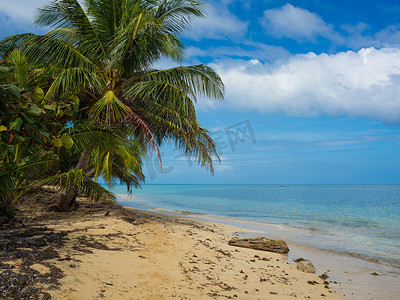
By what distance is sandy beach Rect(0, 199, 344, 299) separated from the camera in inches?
135

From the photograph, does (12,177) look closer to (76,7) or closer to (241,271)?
(241,271)

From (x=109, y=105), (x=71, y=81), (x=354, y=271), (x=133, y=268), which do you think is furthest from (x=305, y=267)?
(x=71, y=81)

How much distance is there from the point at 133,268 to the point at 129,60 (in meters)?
6.93

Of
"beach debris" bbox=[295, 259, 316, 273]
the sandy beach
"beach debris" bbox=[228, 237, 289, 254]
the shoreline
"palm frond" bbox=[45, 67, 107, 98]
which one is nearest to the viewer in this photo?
the sandy beach

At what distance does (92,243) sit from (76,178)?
1353 mm

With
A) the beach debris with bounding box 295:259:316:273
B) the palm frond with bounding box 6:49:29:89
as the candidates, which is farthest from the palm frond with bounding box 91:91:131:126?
the beach debris with bounding box 295:259:316:273

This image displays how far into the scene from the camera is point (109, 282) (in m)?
3.82

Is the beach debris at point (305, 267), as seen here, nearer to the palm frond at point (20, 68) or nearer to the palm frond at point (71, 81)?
the palm frond at point (20, 68)

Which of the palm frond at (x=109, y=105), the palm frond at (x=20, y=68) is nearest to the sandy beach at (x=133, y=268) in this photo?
the palm frond at (x=20, y=68)

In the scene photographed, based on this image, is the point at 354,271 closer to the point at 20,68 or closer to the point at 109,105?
the point at 109,105

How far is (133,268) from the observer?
4.60 metres

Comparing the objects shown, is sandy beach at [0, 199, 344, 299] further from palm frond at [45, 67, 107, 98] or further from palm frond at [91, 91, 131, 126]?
palm frond at [45, 67, 107, 98]

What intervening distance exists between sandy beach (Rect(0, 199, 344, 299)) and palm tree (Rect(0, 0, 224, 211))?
3.12m

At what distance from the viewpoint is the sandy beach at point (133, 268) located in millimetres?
3434
